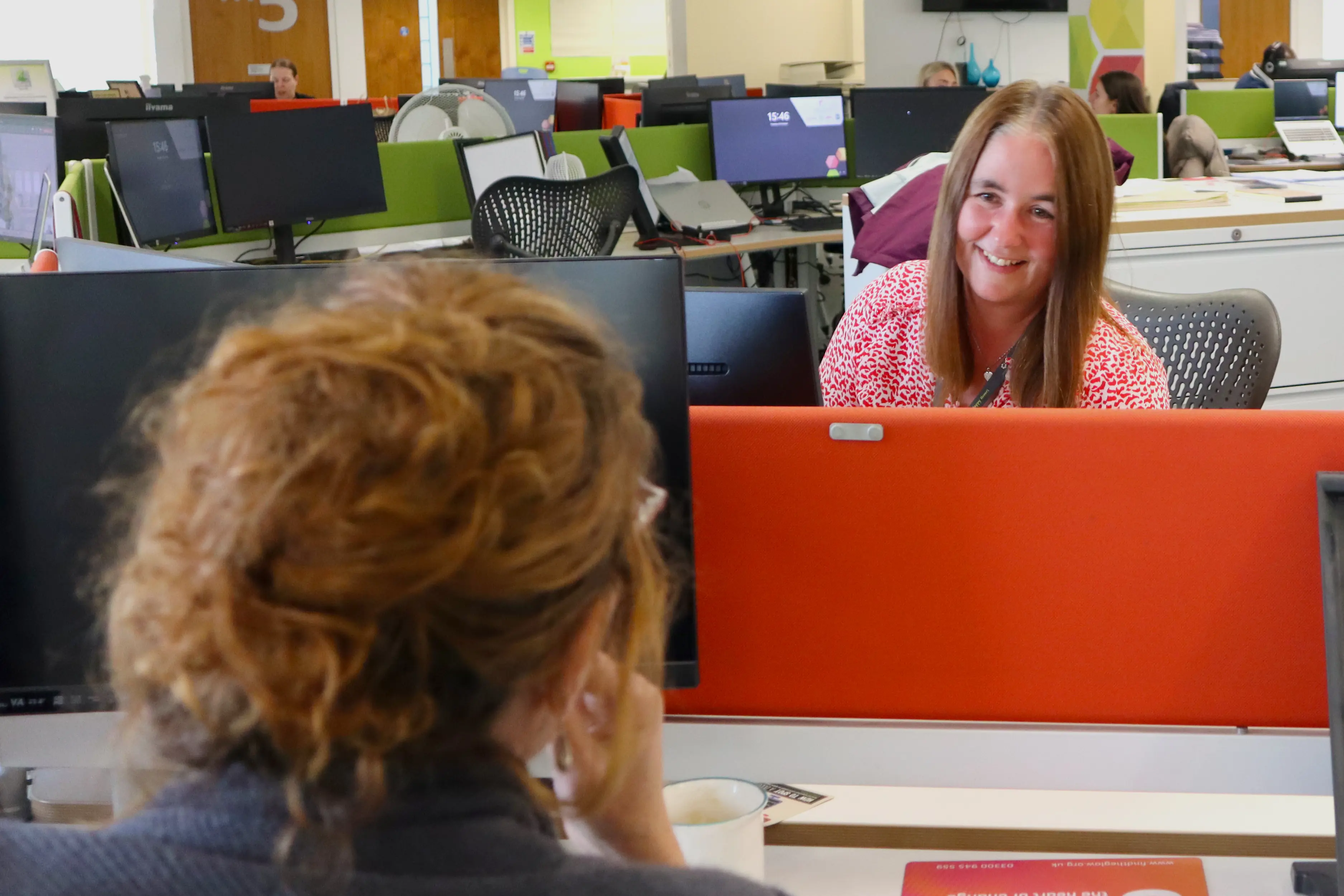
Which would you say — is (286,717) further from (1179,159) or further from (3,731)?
(1179,159)

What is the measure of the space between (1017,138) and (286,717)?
149 centimetres

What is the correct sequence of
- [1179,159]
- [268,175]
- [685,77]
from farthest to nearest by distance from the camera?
[685,77] < [1179,159] < [268,175]

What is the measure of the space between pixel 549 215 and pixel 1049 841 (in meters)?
3.15

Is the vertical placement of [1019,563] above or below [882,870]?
above

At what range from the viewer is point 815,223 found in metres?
4.86

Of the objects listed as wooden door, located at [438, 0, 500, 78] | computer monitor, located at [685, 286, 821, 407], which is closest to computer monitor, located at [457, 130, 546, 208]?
computer monitor, located at [685, 286, 821, 407]

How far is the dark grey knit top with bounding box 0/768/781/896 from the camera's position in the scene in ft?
1.50

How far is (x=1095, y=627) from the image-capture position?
95cm

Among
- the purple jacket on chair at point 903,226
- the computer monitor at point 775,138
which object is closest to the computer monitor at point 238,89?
the computer monitor at point 775,138

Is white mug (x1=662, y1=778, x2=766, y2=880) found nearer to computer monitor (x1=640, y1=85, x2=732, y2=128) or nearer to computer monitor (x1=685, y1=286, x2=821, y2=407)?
→ computer monitor (x1=685, y1=286, x2=821, y2=407)

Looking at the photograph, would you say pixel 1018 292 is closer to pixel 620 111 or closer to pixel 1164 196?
pixel 1164 196

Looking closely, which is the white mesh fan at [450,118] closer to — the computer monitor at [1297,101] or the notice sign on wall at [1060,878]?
the computer monitor at [1297,101]

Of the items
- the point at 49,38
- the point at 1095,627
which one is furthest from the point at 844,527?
the point at 49,38

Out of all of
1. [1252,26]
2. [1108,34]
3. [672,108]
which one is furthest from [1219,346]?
[1252,26]
